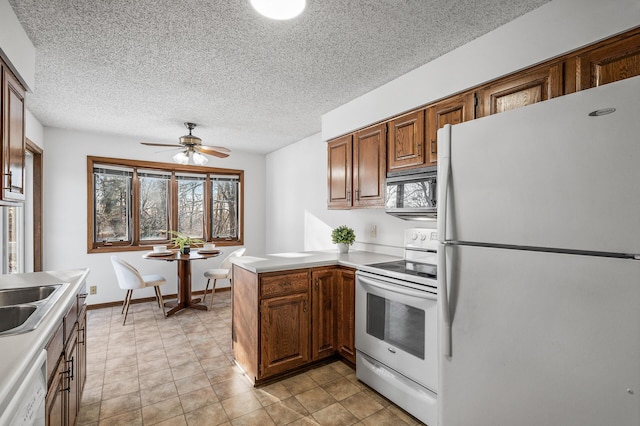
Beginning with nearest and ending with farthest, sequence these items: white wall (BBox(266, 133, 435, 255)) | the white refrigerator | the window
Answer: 1. the white refrigerator
2. white wall (BBox(266, 133, 435, 255))
3. the window

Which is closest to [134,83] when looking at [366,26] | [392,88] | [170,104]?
[170,104]

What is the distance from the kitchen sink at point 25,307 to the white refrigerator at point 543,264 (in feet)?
5.82

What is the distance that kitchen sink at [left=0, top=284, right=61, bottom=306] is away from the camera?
1.71 metres

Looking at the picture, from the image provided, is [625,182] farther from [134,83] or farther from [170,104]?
[170,104]

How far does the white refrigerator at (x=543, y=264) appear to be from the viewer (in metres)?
1.01

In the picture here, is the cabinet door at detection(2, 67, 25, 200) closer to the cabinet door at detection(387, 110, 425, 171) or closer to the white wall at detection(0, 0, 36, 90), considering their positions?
the white wall at detection(0, 0, 36, 90)

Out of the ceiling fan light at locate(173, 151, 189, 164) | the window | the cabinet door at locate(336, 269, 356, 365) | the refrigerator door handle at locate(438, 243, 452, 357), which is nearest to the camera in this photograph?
the refrigerator door handle at locate(438, 243, 452, 357)

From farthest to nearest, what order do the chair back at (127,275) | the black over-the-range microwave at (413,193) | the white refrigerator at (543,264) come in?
the chair back at (127,275), the black over-the-range microwave at (413,193), the white refrigerator at (543,264)

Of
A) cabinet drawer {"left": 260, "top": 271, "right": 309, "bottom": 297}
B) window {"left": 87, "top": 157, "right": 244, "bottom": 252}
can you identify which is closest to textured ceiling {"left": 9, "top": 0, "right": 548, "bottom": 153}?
window {"left": 87, "top": 157, "right": 244, "bottom": 252}

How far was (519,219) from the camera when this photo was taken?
1.25 metres

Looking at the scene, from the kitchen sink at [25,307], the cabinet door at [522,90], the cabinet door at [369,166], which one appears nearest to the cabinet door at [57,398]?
the kitchen sink at [25,307]

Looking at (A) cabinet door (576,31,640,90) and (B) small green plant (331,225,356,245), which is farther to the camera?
(B) small green plant (331,225,356,245)

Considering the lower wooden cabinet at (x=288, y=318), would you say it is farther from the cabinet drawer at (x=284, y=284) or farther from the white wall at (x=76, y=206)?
the white wall at (x=76, y=206)

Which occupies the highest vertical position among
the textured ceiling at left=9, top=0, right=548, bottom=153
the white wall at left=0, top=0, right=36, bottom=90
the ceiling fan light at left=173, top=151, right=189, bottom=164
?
the textured ceiling at left=9, top=0, right=548, bottom=153
